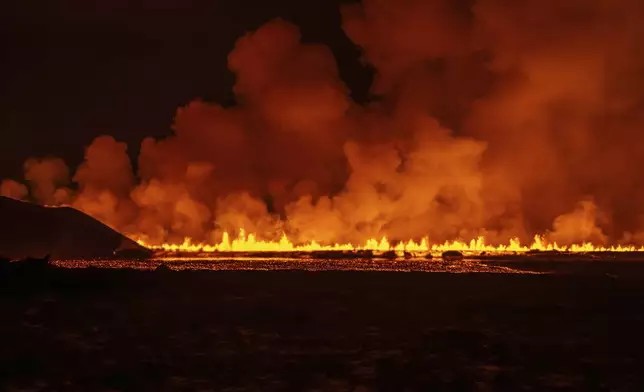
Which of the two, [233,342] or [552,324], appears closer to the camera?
[233,342]

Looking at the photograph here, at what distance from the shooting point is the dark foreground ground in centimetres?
3412

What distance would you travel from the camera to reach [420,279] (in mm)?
121688

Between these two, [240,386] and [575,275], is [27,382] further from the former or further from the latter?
[575,275]

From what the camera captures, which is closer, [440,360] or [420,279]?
[440,360]

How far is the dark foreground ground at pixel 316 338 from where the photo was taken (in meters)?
34.1

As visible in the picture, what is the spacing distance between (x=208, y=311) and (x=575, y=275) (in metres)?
86.0

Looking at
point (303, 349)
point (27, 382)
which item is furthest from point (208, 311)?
point (27, 382)

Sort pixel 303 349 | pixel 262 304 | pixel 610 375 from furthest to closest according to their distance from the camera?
pixel 262 304, pixel 303 349, pixel 610 375

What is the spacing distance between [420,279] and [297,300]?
1754 inches

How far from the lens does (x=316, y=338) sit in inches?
1927

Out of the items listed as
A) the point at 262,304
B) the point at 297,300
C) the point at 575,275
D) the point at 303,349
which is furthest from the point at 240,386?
the point at 575,275

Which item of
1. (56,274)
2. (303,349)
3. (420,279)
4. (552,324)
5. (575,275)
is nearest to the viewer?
(303,349)

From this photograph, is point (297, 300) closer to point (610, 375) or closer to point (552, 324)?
point (552, 324)

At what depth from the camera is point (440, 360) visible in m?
40.2
